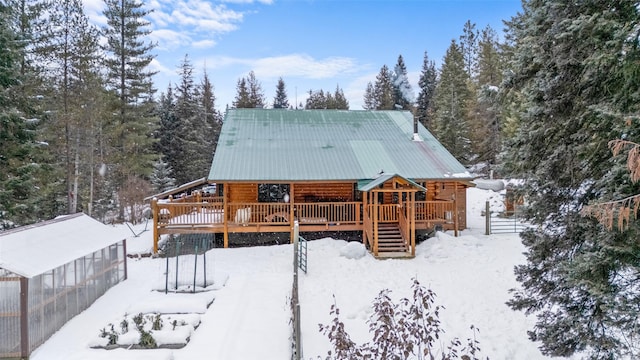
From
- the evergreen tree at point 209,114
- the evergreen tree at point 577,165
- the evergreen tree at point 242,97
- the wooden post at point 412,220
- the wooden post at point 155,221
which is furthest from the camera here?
the evergreen tree at point 242,97

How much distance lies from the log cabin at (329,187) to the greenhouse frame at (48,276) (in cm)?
421

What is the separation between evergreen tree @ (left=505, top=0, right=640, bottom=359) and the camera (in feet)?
15.6

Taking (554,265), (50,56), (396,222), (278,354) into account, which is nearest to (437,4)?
(396,222)

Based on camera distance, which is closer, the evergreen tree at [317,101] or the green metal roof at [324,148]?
the green metal roof at [324,148]

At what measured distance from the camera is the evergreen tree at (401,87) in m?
47.6

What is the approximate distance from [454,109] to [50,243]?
104 ft

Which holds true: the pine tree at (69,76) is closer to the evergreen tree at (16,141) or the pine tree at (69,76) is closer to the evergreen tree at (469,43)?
the evergreen tree at (16,141)

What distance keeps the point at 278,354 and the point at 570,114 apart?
6.28m

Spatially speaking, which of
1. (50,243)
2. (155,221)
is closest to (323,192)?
(155,221)

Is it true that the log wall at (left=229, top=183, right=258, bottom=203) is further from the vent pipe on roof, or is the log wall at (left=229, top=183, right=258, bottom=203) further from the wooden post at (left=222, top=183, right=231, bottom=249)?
the vent pipe on roof

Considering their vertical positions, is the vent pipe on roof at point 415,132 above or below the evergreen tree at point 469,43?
below

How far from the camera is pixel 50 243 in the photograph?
28.1ft

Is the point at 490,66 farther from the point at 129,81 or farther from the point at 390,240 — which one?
the point at 129,81

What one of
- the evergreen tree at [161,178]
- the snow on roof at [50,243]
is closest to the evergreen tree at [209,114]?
the evergreen tree at [161,178]
